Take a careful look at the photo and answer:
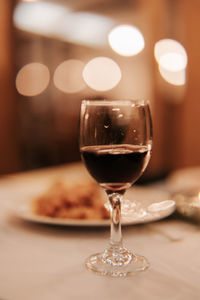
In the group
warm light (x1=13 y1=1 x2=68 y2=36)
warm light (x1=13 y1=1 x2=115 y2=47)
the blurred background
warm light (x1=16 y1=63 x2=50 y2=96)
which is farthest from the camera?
warm light (x1=13 y1=1 x2=115 y2=47)

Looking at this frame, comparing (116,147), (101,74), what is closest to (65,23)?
(101,74)

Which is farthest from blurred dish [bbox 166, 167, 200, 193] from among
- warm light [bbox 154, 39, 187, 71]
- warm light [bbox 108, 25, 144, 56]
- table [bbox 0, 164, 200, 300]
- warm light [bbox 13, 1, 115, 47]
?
warm light [bbox 13, 1, 115, 47]

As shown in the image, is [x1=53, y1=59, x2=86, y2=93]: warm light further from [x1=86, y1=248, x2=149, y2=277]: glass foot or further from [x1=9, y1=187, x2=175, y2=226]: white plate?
[x1=86, y1=248, x2=149, y2=277]: glass foot

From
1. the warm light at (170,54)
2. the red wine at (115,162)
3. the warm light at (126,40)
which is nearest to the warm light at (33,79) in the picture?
the warm light at (126,40)

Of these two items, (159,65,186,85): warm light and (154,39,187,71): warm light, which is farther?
(159,65,186,85): warm light

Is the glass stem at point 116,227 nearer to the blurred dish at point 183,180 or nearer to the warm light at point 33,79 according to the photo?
the blurred dish at point 183,180

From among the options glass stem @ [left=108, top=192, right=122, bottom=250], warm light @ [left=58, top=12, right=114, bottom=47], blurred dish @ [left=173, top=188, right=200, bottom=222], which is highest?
warm light @ [left=58, top=12, right=114, bottom=47]

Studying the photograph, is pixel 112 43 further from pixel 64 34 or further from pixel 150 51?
pixel 150 51

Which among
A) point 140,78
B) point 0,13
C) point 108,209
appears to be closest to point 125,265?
point 108,209

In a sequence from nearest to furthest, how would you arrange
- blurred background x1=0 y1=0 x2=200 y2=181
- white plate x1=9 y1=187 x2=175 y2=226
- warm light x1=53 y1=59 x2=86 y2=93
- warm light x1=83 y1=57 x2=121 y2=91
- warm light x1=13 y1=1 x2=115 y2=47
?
white plate x1=9 y1=187 x2=175 y2=226 → blurred background x1=0 y1=0 x2=200 y2=181 → warm light x1=13 y1=1 x2=115 y2=47 → warm light x1=53 y1=59 x2=86 y2=93 → warm light x1=83 y1=57 x2=121 y2=91
